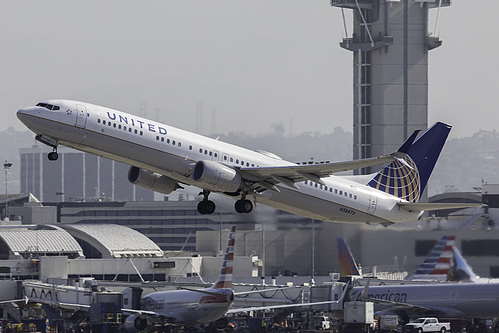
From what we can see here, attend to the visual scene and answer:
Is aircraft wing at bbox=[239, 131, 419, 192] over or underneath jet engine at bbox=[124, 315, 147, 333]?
over

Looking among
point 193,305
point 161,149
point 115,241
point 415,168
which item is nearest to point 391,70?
point 115,241

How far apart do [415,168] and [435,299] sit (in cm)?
925

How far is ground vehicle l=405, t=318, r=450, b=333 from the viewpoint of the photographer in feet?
231

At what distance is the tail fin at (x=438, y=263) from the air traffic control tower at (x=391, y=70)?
A: 207 feet

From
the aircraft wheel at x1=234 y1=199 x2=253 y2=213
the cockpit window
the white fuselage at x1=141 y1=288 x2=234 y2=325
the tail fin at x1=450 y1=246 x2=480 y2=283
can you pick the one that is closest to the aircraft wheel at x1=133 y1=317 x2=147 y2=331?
the white fuselage at x1=141 y1=288 x2=234 y2=325

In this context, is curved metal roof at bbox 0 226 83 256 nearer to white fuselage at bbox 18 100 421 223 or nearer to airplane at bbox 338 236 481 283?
airplane at bbox 338 236 481 283

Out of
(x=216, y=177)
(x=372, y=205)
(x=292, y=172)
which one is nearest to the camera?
(x=216, y=177)

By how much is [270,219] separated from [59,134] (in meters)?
48.1

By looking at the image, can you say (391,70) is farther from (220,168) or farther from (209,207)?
(220,168)

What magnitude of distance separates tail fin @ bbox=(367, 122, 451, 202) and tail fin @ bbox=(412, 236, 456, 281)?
14876mm

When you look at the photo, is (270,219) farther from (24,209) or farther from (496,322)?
(24,209)

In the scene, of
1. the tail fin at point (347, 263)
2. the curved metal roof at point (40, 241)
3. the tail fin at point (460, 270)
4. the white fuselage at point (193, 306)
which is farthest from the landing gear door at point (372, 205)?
the curved metal roof at point (40, 241)

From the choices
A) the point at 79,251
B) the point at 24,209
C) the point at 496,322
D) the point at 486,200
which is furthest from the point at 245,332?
the point at 24,209

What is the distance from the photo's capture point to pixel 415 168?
72.0m
